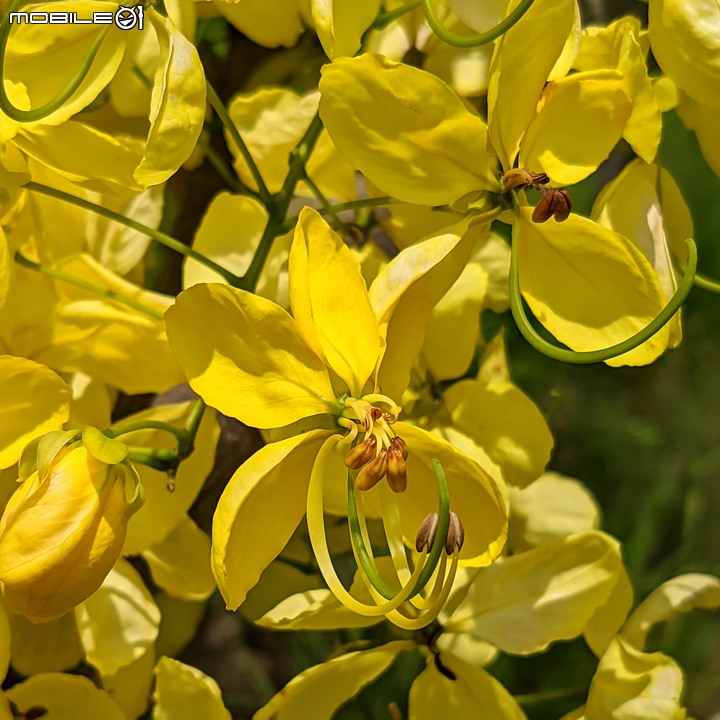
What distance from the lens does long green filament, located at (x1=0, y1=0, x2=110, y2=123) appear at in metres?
0.36

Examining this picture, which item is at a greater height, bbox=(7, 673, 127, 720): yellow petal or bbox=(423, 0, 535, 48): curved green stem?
bbox=(423, 0, 535, 48): curved green stem

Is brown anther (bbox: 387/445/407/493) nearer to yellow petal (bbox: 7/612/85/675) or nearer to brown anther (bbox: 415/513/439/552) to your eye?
brown anther (bbox: 415/513/439/552)

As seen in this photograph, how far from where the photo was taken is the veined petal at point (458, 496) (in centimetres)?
38

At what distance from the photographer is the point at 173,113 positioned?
1.17ft

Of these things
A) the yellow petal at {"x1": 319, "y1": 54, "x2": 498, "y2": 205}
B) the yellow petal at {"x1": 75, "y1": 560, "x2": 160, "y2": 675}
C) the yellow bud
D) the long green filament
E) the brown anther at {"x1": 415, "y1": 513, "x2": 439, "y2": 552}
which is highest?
the long green filament

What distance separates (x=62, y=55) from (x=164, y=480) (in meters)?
0.16

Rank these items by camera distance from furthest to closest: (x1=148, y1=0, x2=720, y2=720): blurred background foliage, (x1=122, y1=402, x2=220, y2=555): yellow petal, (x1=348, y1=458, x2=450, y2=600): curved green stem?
(x1=148, y1=0, x2=720, y2=720): blurred background foliage, (x1=122, y1=402, x2=220, y2=555): yellow petal, (x1=348, y1=458, x2=450, y2=600): curved green stem

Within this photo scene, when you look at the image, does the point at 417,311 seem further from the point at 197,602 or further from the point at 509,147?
the point at 197,602

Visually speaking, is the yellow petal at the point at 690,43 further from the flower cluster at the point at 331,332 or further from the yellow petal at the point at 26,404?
the yellow petal at the point at 26,404

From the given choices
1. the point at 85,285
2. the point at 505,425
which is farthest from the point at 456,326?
the point at 85,285

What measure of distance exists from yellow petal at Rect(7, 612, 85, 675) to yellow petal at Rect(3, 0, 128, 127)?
212mm


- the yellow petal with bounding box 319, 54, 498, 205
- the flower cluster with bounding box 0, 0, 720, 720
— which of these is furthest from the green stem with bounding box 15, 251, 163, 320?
the yellow petal with bounding box 319, 54, 498, 205

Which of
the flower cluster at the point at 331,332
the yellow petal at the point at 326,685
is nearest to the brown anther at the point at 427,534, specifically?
the flower cluster at the point at 331,332

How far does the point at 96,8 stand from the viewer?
15.2 inches
